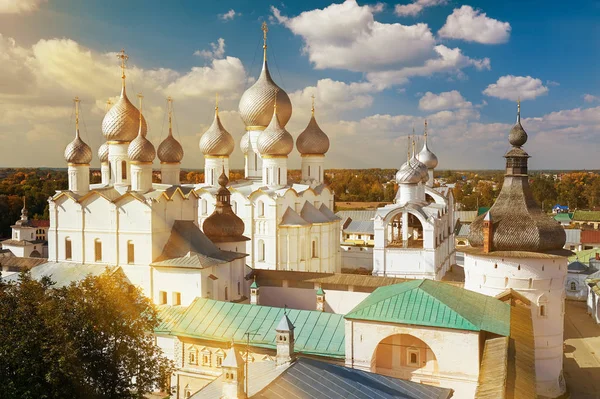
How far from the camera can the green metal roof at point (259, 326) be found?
14211mm

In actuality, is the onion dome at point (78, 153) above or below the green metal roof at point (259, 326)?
above

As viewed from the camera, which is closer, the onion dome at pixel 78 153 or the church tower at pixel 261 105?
the onion dome at pixel 78 153

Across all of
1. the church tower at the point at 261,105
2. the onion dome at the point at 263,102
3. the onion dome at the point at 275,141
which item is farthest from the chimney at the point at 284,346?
the onion dome at the point at 263,102

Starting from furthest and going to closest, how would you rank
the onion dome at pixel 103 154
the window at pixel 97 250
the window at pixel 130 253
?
the onion dome at pixel 103 154 → the window at pixel 97 250 → the window at pixel 130 253

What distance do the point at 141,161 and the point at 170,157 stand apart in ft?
17.1

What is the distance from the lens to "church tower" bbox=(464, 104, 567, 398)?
16500 mm

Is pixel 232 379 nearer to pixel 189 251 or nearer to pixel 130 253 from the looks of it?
pixel 189 251

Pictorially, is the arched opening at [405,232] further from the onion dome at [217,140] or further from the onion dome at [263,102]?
the onion dome at [217,140]

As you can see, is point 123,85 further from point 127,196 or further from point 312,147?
point 312,147

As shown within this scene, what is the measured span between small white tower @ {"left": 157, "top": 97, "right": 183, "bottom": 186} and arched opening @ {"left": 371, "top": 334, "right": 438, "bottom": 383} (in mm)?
15841

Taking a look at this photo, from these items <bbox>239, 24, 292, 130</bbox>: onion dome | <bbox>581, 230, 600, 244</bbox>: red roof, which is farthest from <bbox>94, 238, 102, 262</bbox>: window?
<bbox>581, 230, 600, 244</bbox>: red roof

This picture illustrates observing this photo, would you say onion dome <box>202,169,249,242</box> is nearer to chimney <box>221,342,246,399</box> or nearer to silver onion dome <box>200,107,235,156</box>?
silver onion dome <box>200,107,235,156</box>

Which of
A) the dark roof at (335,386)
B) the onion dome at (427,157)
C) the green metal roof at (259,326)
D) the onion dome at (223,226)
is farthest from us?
the onion dome at (427,157)

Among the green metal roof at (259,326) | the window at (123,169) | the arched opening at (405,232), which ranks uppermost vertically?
the window at (123,169)
